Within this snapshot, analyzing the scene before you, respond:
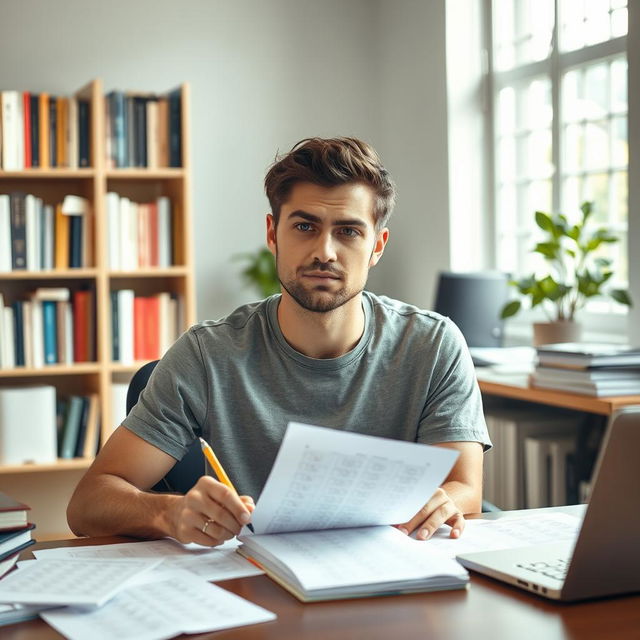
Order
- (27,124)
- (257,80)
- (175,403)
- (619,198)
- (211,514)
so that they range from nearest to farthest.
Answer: (211,514) → (175,403) → (619,198) → (27,124) → (257,80)

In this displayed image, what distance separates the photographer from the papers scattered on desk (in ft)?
3.05

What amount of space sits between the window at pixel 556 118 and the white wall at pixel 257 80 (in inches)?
10.2

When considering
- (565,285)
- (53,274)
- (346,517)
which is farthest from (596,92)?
(346,517)

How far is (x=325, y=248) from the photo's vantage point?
163 cm

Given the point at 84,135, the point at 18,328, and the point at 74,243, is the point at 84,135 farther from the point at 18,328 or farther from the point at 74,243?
the point at 18,328

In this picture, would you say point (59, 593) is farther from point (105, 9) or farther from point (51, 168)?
point (105, 9)

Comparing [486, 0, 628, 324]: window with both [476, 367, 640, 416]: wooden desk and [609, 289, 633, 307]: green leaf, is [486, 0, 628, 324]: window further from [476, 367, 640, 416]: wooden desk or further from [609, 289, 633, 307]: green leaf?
[476, 367, 640, 416]: wooden desk

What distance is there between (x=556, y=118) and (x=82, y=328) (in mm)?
2007

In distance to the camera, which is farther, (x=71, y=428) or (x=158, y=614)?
(x=71, y=428)

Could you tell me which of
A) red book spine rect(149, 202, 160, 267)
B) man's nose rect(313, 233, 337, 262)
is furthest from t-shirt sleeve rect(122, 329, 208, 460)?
red book spine rect(149, 202, 160, 267)

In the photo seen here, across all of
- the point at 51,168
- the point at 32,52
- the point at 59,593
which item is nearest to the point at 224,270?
the point at 51,168

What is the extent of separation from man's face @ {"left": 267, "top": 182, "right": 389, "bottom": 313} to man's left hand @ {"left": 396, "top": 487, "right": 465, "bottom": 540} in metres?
0.46

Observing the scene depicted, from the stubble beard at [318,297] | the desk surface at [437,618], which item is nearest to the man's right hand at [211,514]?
the desk surface at [437,618]

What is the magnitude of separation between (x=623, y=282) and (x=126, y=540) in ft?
8.12
